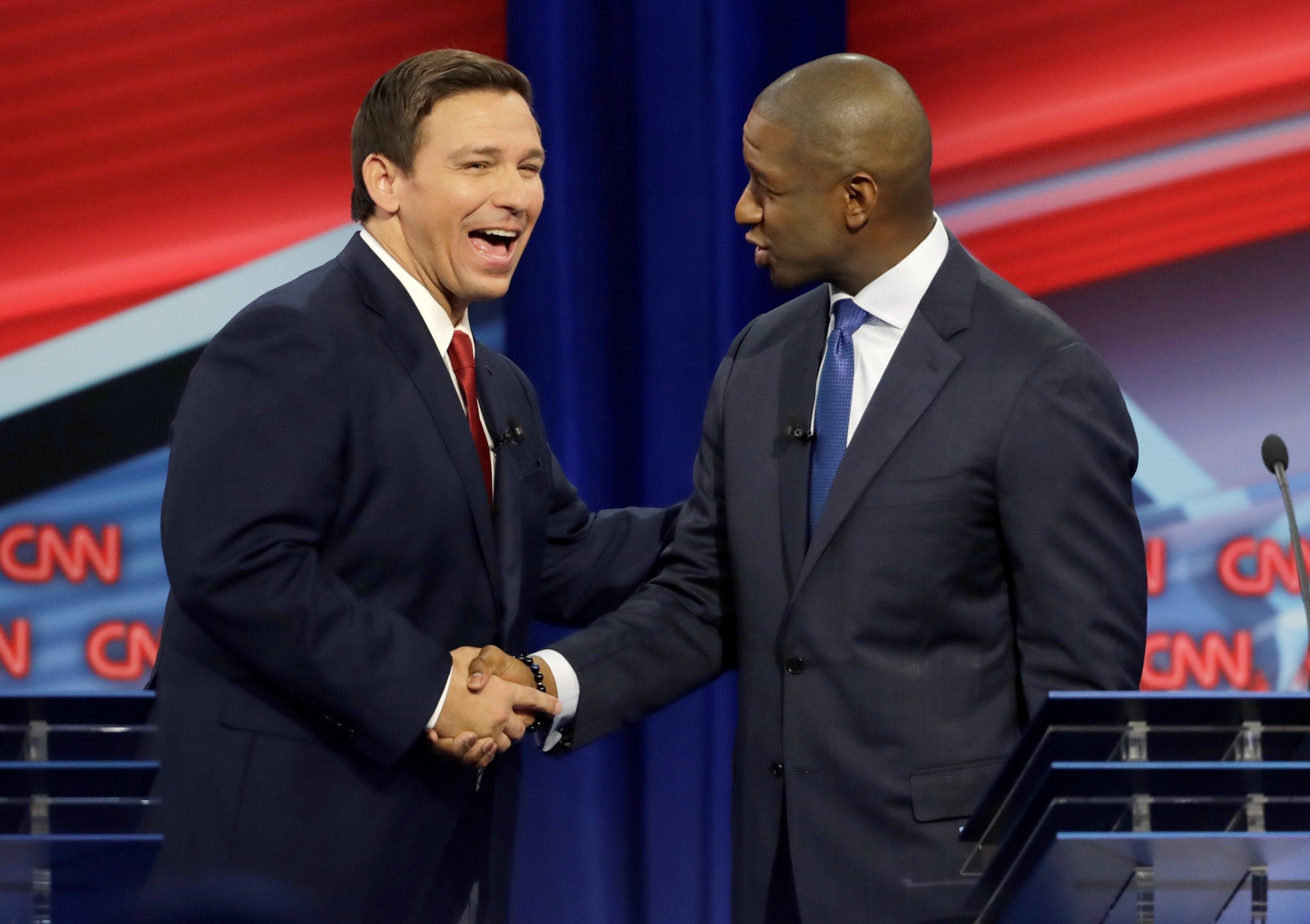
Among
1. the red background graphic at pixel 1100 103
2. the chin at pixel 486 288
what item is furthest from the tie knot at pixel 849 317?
the red background graphic at pixel 1100 103

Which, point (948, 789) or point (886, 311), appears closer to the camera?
point (948, 789)

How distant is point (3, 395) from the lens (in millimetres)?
3506

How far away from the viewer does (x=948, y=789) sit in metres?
2.02

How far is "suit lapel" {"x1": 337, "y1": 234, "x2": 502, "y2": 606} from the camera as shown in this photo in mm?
2283

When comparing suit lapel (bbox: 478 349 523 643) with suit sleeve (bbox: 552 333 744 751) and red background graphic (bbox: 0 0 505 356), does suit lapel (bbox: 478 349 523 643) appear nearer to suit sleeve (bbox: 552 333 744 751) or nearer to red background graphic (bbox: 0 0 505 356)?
suit sleeve (bbox: 552 333 744 751)

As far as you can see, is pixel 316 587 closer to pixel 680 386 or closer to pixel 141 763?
pixel 141 763

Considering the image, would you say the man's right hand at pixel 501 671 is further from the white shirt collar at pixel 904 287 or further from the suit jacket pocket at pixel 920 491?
the white shirt collar at pixel 904 287

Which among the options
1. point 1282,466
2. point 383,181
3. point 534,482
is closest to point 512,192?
point 383,181

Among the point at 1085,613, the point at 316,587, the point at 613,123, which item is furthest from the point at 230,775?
the point at 613,123

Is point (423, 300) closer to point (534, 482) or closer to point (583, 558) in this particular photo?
point (534, 482)

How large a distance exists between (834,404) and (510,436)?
59 centimetres

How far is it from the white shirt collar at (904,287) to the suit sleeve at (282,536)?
2.65 ft

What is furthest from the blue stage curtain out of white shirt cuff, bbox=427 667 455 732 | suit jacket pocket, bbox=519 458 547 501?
white shirt cuff, bbox=427 667 455 732

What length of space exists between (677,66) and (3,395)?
5.90 ft
